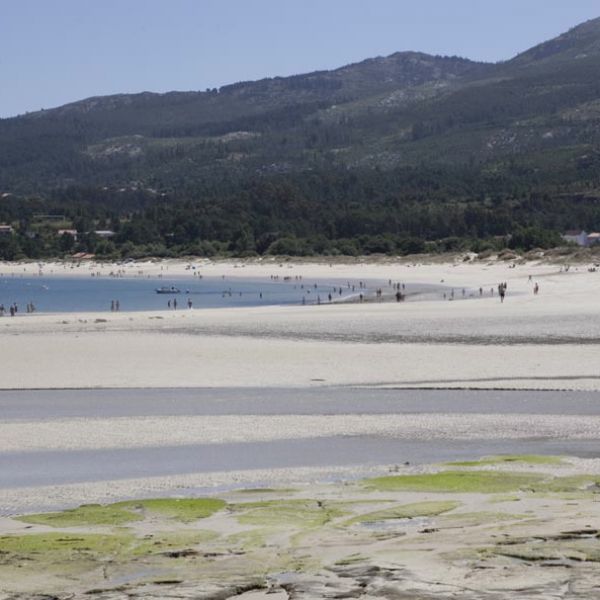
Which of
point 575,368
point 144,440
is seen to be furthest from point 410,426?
point 575,368

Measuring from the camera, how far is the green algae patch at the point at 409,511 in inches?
496

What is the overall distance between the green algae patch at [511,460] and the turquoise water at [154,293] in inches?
1641

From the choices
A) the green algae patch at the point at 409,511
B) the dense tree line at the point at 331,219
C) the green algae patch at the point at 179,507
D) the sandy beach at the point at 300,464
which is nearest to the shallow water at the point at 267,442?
the sandy beach at the point at 300,464

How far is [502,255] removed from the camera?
9012cm

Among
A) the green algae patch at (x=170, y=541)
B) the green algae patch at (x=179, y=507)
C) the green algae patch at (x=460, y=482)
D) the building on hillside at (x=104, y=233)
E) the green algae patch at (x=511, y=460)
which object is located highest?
the building on hillside at (x=104, y=233)

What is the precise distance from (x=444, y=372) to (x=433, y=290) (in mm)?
38001

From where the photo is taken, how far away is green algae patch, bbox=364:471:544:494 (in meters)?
14.4

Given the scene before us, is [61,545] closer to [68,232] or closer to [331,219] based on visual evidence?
[331,219]

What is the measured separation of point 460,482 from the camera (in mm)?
14766

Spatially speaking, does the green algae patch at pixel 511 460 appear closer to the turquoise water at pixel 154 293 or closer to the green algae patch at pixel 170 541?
the green algae patch at pixel 170 541

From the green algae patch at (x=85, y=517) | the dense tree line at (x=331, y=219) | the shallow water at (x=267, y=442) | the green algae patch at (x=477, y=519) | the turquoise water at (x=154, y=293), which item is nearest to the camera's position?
the green algae patch at (x=477, y=519)

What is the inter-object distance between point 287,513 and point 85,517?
2.07m

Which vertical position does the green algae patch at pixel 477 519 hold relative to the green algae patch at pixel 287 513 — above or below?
above

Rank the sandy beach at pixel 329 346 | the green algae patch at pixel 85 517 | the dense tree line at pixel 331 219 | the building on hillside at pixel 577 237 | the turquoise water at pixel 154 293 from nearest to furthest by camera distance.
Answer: the green algae patch at pixel 85 517
the sandy beach at pixel 329 346
the turquoise water at pixel 154 293
the building on hillside at pixel 577 237
the dense tree line at pixel 331 219
